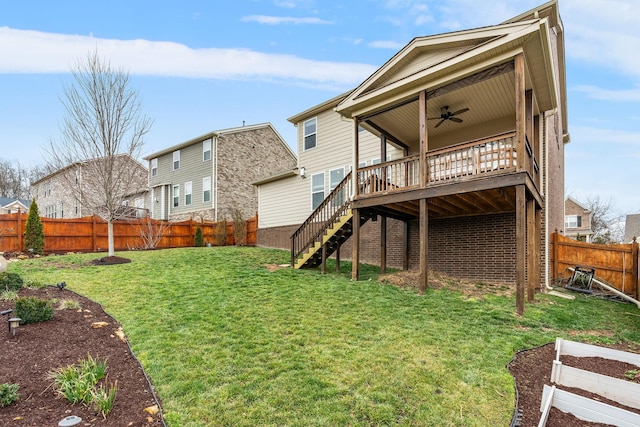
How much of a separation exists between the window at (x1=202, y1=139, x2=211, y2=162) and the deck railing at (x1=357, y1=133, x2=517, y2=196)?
14.0 metres

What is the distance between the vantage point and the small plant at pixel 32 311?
4953mm

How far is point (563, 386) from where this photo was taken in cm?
399

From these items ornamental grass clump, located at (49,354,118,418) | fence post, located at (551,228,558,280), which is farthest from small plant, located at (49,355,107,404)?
fence post, located at (551,228,558,280)

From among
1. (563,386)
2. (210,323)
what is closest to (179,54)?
(210,323)

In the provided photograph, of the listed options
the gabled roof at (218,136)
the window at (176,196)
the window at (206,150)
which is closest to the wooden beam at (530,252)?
the gabled roof at (218,136)

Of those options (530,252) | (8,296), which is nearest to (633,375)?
(530,252)

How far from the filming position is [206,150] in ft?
68.9

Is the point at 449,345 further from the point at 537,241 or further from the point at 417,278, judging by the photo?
the point at 537,241

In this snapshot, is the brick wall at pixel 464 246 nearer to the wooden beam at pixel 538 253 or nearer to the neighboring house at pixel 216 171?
the wooden beam at pixel 538 253

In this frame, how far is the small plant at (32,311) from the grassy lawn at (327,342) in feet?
3.03

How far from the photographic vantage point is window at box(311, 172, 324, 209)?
1407 cm

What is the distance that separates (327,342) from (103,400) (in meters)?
2.64

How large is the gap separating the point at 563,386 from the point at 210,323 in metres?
4.80

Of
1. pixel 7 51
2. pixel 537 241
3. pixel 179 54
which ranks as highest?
pixel 179 54
